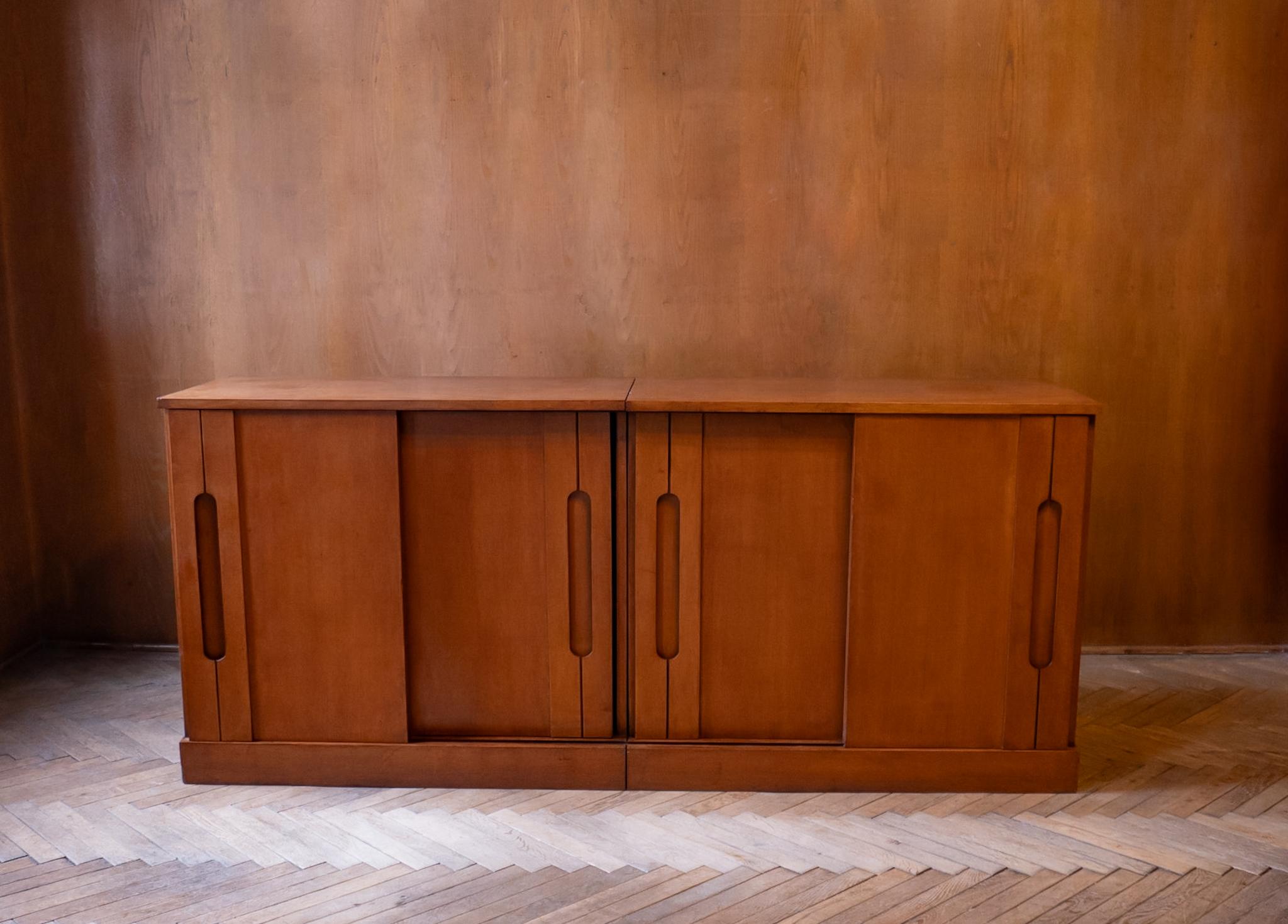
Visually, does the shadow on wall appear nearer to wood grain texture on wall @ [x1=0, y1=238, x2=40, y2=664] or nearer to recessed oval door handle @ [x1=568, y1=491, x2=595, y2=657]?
wood grain texture on wall @ [x1=0, y1=238, x2=40, y2=664]

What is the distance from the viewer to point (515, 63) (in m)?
3.11

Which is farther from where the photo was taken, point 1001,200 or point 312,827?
point 1001,200

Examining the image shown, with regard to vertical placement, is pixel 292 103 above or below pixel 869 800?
above

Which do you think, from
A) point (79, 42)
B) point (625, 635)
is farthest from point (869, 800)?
point (79, 42)

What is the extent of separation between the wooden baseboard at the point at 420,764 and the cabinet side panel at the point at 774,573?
31 cm

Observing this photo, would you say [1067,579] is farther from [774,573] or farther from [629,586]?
[629,586]

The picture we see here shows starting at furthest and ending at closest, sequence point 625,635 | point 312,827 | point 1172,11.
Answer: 1. point 1172,11
2. point 625,635
3. point 312,827

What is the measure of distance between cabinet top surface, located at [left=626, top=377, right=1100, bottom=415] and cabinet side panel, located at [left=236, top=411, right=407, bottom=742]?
2.20 feet

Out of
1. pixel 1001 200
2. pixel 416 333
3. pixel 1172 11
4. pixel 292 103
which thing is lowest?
pixel 416 333

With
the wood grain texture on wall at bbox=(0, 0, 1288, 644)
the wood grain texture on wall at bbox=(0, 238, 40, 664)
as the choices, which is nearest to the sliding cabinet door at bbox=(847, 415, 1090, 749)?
the wood grain texture on wall at bbox=(0, 0, 1288, 644)

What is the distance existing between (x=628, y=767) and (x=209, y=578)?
3.68ft

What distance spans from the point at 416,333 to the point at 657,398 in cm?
114

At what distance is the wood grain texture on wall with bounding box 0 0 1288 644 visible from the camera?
10.2 feet

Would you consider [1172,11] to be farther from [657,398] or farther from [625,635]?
[625,635]
